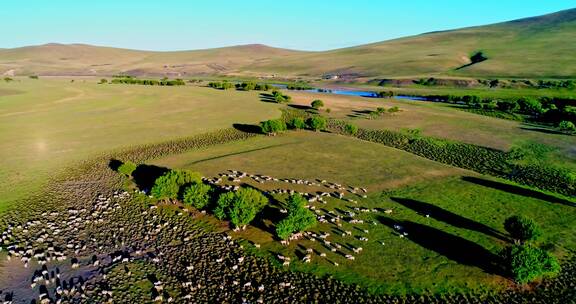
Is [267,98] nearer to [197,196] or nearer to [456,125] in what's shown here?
[456,125]

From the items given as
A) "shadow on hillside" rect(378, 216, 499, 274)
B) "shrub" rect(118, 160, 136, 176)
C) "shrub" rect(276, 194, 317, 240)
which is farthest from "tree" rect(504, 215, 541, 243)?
"shrub" rect(118, 160, 136, 176)

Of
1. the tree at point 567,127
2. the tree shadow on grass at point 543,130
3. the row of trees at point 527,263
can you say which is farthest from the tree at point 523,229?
the tree at point 567,127

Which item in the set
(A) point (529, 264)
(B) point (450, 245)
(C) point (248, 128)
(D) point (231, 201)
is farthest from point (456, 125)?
(D) point (231, 201)

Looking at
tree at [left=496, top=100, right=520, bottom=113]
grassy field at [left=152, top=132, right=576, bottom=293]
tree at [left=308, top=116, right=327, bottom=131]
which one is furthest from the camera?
tree at [left=496, top=100, right=520, bottom=113]

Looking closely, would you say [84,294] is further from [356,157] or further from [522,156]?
[522,156]

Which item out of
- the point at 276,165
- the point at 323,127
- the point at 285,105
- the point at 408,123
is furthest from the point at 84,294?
the point at 285,105

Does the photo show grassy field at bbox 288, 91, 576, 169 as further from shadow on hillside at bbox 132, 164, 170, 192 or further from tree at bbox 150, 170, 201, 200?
tree at bbox 150, 170, 201, 200
